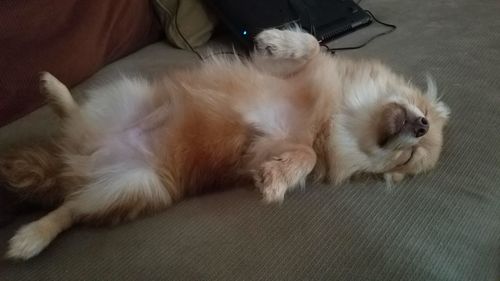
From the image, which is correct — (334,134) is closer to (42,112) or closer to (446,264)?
(446,264)

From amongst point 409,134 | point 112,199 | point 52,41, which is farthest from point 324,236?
point 52,41

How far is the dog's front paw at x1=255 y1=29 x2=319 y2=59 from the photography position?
1.58 m

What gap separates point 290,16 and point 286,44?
520 millimetres

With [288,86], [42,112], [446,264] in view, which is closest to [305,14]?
[288,86]

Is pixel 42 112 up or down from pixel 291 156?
up

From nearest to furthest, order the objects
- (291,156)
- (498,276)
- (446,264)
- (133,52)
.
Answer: (446,264), (498,276), (291,156), (133,52)

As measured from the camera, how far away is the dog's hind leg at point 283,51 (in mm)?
1579

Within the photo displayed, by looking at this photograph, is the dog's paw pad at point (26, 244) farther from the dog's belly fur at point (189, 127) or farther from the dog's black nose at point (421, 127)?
the dog's black nose at point (421, 127)

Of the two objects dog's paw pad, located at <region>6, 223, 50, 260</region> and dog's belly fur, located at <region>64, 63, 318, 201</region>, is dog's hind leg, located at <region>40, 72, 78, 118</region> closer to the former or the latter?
dog's belly fur, located at <region>64, 63, 318, 201</region>

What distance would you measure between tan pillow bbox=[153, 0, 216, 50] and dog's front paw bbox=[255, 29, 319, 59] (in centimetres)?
61

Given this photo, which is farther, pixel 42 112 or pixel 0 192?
pixel 42 112

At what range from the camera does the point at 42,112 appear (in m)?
1.64

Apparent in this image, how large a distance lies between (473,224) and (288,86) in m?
0.69

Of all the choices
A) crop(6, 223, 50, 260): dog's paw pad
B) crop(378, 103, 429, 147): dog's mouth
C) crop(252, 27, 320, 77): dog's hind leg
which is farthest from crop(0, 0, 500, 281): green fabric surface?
crop(252, 27, 320, 77): dog's hind leg
